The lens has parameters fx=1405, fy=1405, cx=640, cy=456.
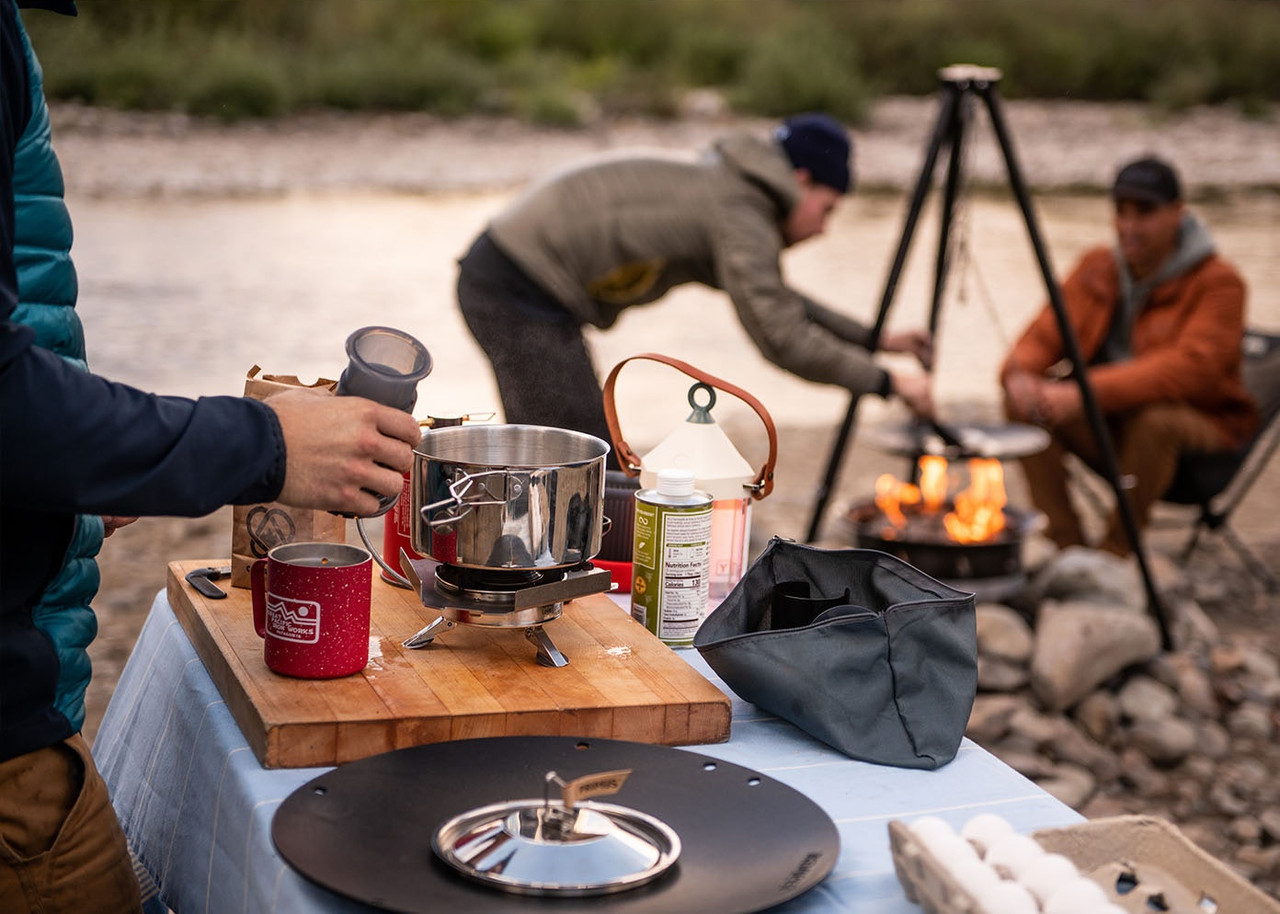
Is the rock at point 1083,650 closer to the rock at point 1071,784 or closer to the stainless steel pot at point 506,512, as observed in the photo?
the rock at point 1071,784

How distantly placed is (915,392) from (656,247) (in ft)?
2.73

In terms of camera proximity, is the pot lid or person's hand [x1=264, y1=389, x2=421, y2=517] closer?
the pot lid

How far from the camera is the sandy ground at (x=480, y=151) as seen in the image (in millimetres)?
14195

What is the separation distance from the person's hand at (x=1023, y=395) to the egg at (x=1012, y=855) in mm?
3551

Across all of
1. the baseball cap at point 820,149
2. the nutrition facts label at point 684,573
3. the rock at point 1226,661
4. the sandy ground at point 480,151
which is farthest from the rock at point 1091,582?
the sandy ground at point 480,151

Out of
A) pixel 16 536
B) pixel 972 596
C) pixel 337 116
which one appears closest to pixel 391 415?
pixel 16 536

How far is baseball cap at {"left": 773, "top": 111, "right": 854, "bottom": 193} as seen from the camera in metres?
3.52

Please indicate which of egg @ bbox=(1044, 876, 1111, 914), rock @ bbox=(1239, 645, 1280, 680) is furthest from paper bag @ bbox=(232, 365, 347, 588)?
rock @ bbox=(1239, 645, 1280, 680)

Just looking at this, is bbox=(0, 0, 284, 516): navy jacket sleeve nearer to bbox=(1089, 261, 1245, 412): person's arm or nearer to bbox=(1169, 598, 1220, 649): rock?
bbox=(1169, 598, 1220, 649): rock

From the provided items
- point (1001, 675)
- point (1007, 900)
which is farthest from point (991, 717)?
point (1007, 900)

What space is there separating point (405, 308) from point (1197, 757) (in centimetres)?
707

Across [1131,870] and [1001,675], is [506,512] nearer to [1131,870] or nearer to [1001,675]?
[1131,870]

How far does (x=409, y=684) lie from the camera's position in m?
1.34

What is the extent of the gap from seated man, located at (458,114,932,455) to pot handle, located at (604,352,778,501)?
1.40 metres
